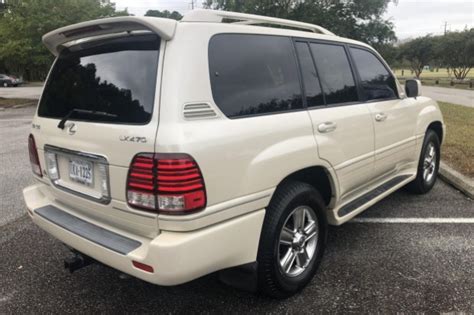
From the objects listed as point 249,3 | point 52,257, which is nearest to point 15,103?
point 249,3

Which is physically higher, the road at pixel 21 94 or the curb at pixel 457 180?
the road at pixel 21 94

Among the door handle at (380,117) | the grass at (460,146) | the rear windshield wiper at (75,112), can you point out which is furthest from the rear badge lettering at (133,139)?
the grass at (460,146)

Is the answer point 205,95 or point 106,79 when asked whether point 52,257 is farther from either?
point 205,95

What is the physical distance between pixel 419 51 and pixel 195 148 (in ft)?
187

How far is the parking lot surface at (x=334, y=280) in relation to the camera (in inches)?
110

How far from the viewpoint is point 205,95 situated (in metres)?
2.28

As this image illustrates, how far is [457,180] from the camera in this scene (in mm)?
5363

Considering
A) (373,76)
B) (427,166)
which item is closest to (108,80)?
(373,76)

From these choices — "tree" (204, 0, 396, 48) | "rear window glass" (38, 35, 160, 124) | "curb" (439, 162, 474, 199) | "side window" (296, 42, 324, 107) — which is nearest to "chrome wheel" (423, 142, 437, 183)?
"curb" (439, 162, 474, 199)

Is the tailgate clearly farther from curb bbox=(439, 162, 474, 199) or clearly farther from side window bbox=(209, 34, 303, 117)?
curb bbox=(439, 162, 474, 199)

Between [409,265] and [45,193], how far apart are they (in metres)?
2.99

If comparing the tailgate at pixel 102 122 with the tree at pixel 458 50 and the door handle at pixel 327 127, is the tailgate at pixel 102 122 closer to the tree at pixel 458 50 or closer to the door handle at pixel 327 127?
the door handle at pixel 327 127

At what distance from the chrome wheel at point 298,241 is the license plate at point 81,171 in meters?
1.31

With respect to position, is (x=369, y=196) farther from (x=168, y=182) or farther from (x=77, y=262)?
(x=77, y=262)
